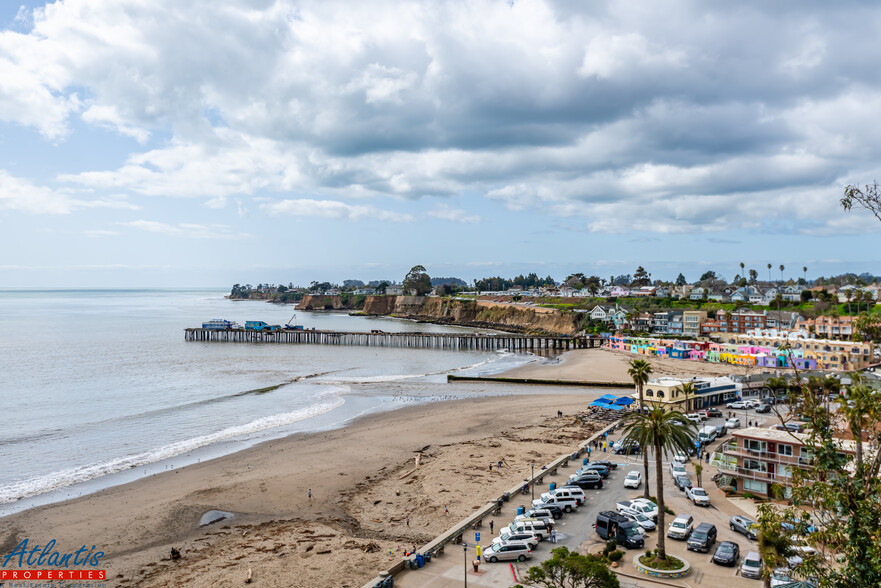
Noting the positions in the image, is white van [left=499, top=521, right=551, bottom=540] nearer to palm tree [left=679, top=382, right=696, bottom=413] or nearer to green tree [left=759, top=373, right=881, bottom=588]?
green tree [left=759, top=373, right=881, bottom=588]

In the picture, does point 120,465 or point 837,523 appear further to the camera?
point 120,465

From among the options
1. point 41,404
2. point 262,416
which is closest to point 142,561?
point 262,416

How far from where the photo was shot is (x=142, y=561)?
850 inches

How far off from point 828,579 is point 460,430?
32.6m

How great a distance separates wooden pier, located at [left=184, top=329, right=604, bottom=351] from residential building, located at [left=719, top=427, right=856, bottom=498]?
7599 cm

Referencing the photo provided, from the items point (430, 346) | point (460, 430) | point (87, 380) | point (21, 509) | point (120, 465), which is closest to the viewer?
point (21, 509)

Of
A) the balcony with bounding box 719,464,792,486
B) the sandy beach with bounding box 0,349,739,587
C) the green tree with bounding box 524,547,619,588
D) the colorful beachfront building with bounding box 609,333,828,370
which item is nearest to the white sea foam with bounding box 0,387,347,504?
the sandy beach with bounding box 0,349,739,587

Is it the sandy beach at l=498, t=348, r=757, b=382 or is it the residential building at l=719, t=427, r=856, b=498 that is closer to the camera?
the residential building at l=719, t=427, r=856, b=498

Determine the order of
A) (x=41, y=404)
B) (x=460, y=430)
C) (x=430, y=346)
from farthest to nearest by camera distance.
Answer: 1. (x=430, y=346)
2. (x=41, y=404)
3. (x=460, y=430)

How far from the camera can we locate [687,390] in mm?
40969

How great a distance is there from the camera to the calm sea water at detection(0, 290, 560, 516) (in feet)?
113

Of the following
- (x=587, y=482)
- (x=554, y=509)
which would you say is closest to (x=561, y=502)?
(x=554, y=509)

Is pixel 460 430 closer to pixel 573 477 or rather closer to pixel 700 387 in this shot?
pixel 573 477

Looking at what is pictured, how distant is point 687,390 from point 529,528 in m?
24.8
